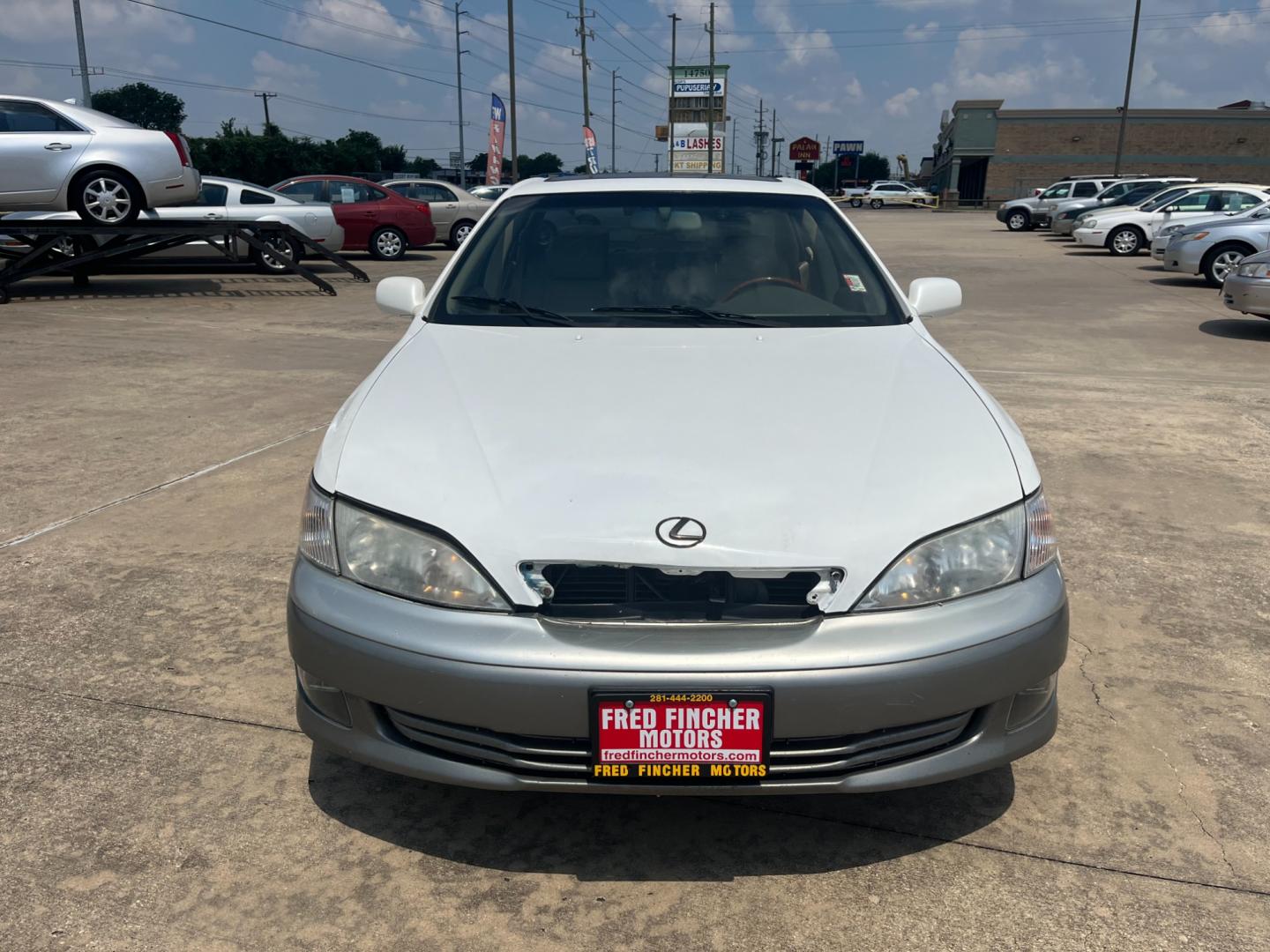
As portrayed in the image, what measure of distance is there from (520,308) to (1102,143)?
240 feet

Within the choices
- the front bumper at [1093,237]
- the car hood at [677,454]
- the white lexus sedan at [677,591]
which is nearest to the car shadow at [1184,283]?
the front bumper at [1093,237]

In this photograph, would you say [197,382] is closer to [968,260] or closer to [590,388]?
[590,388]

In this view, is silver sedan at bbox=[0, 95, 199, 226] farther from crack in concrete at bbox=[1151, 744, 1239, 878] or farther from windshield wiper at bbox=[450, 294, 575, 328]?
crack in concrete at bbox=[1151, 744, 1239, 878]

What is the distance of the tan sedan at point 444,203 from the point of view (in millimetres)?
20000

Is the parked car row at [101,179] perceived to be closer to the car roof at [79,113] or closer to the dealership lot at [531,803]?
the car roof at [79,113]

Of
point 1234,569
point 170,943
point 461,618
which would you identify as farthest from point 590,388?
point 1234,569

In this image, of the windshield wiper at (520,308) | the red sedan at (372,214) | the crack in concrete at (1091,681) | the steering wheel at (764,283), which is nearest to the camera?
the crack in concrete at (1091,681)

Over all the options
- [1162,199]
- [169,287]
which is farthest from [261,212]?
[1162,199]

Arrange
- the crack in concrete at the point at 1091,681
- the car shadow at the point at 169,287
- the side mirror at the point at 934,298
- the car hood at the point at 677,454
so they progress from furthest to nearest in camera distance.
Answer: the car shadow at the point at 169,287, the side mirror at the point at 934,298, the crack in concrete at the point at 1091,681, the car hood at the point at 677,454

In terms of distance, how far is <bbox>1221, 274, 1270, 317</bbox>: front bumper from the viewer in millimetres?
9930

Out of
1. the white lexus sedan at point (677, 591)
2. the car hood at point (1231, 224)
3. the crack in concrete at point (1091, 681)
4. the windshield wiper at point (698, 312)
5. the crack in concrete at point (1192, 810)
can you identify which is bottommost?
the crack in concrete at point (1192, 810)

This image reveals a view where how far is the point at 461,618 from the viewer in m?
2.14

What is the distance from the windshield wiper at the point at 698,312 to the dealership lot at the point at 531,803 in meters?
0.74

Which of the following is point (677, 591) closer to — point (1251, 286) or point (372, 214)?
point (1251, 286)
